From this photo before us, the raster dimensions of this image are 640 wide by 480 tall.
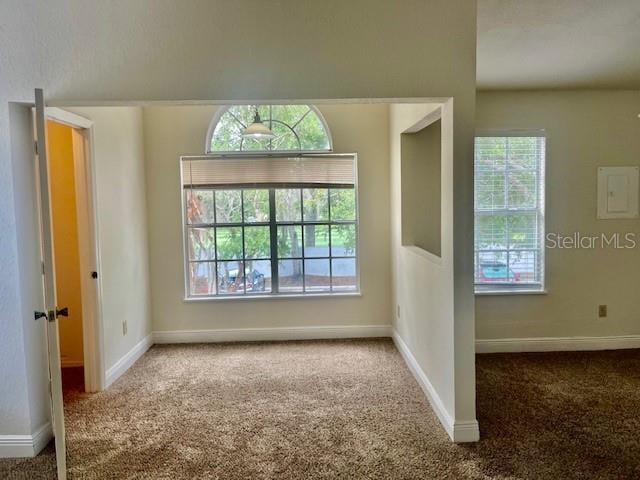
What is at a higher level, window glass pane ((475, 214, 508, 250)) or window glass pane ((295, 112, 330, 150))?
window glass pane ((295, 112, 330, 150))

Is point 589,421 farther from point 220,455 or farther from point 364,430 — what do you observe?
point 220,455

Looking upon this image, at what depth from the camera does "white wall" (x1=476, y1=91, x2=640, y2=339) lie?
4105 mm

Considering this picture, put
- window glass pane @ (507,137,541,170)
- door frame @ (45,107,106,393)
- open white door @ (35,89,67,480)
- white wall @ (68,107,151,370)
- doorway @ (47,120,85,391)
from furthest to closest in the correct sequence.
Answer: window glass pane @ (507,137,541,170) → doorway @ (47,120,85,391) → white wall @ (68,107,151,370) → door frame @ (45,107,106,393) → open white door @ (35,89,67,480)

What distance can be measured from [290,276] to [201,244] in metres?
1.01

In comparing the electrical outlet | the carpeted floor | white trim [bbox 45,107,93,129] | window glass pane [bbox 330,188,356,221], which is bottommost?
the carpeted floor

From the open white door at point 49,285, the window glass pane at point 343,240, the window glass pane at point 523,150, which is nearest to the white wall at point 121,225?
the open white door at point 49,285

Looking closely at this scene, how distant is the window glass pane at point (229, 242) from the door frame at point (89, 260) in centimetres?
143

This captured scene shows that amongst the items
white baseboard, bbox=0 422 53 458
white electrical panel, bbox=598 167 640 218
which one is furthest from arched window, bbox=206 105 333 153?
white baseboard, bbox=0 422 53 458

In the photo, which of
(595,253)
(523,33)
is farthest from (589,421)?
(523,33)

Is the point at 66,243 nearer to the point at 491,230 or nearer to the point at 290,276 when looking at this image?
the point at 290,276

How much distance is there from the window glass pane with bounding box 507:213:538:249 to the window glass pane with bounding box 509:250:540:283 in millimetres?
76

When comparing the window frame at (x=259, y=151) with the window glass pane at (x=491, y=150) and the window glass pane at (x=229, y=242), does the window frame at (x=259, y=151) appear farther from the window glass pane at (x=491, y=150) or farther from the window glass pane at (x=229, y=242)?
the window glass pane at (x=491, y=150)

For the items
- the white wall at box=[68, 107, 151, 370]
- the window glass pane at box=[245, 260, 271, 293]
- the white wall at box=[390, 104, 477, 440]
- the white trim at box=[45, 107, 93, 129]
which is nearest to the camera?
the white wall at box=[390, 104, 477, 440]

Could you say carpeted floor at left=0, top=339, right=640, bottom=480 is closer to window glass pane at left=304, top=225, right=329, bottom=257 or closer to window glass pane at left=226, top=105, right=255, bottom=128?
window glass pane at left=304, top=225, right=329, bottom=257
